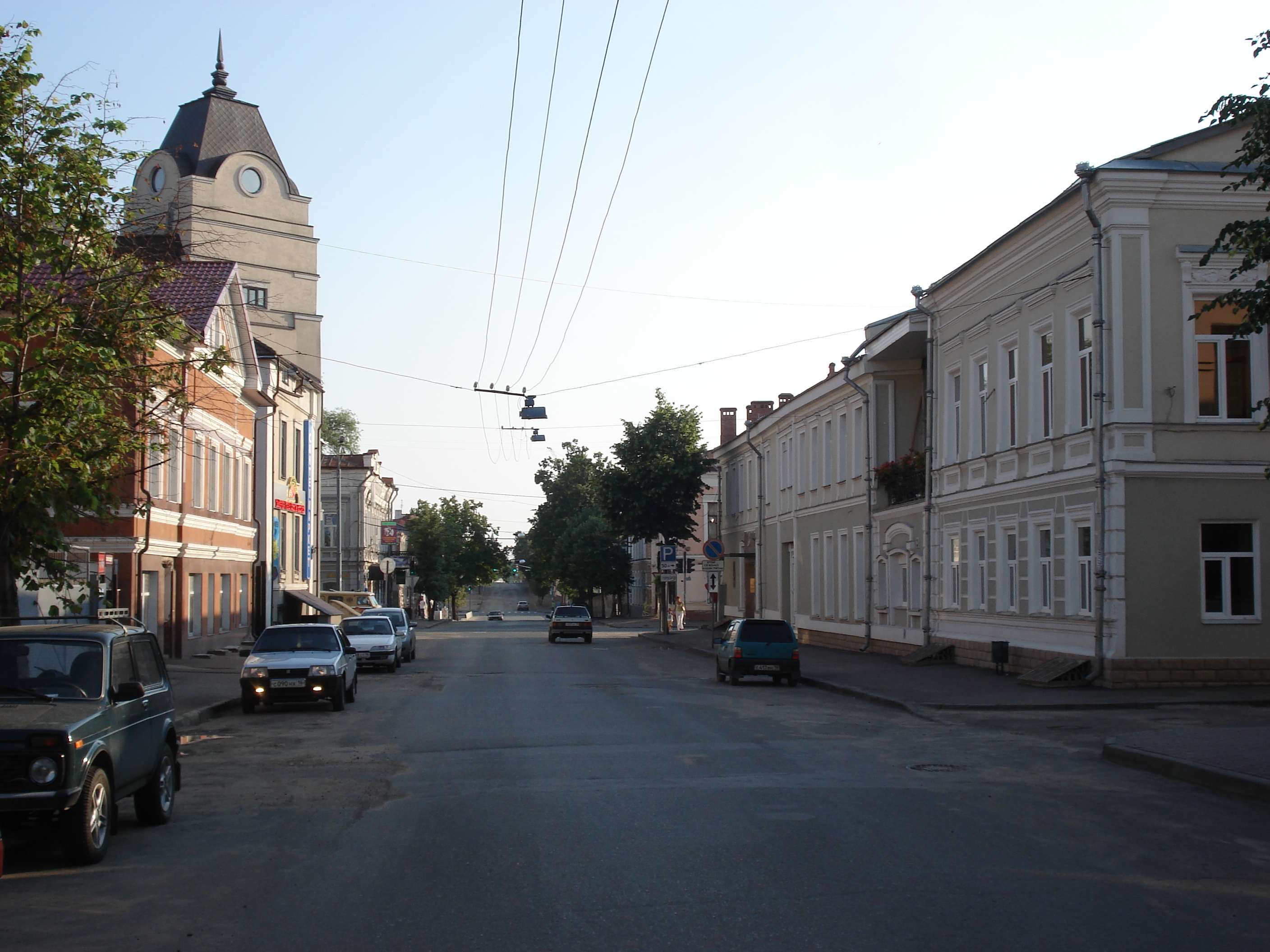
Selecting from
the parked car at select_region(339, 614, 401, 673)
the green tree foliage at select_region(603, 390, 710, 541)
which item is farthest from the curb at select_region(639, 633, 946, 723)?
the green tree foliage at select_region(603, 390, 710, 541)

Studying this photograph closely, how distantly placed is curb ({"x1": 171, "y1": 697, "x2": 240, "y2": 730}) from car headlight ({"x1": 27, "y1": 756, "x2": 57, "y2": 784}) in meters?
9.54

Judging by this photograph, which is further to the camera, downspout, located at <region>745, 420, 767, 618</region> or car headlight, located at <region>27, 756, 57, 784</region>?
downspout, located at <region>745, 420, 767, 618</region>

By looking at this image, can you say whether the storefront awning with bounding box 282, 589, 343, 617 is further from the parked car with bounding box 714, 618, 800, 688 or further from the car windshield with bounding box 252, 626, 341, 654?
the car windshield with bounding box 252, 626, 341, 654

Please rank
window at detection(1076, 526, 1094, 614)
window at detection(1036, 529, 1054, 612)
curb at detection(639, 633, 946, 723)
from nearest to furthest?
curb at detection(639, 633, 946, 723), window at detection(1076, 526, 1094, 614), window at detection(1036, 529, 1054, 612)

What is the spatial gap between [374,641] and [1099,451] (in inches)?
757

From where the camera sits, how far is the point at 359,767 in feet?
44.2

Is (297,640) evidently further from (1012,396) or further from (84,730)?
(1012,396)

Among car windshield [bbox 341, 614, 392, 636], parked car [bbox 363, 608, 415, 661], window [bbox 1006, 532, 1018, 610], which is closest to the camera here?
window [bbox 1006, 532, 1018, 610]

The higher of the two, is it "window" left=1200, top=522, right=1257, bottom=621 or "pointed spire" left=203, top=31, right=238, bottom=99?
"pointed spire" left=203, top=31, right=238, bottom=99

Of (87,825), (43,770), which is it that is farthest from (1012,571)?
(43,770)

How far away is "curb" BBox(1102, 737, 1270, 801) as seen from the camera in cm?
1105

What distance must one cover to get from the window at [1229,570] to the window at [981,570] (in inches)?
251

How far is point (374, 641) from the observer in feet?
107

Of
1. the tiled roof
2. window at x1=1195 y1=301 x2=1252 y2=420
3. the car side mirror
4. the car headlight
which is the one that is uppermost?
the tiled roof
